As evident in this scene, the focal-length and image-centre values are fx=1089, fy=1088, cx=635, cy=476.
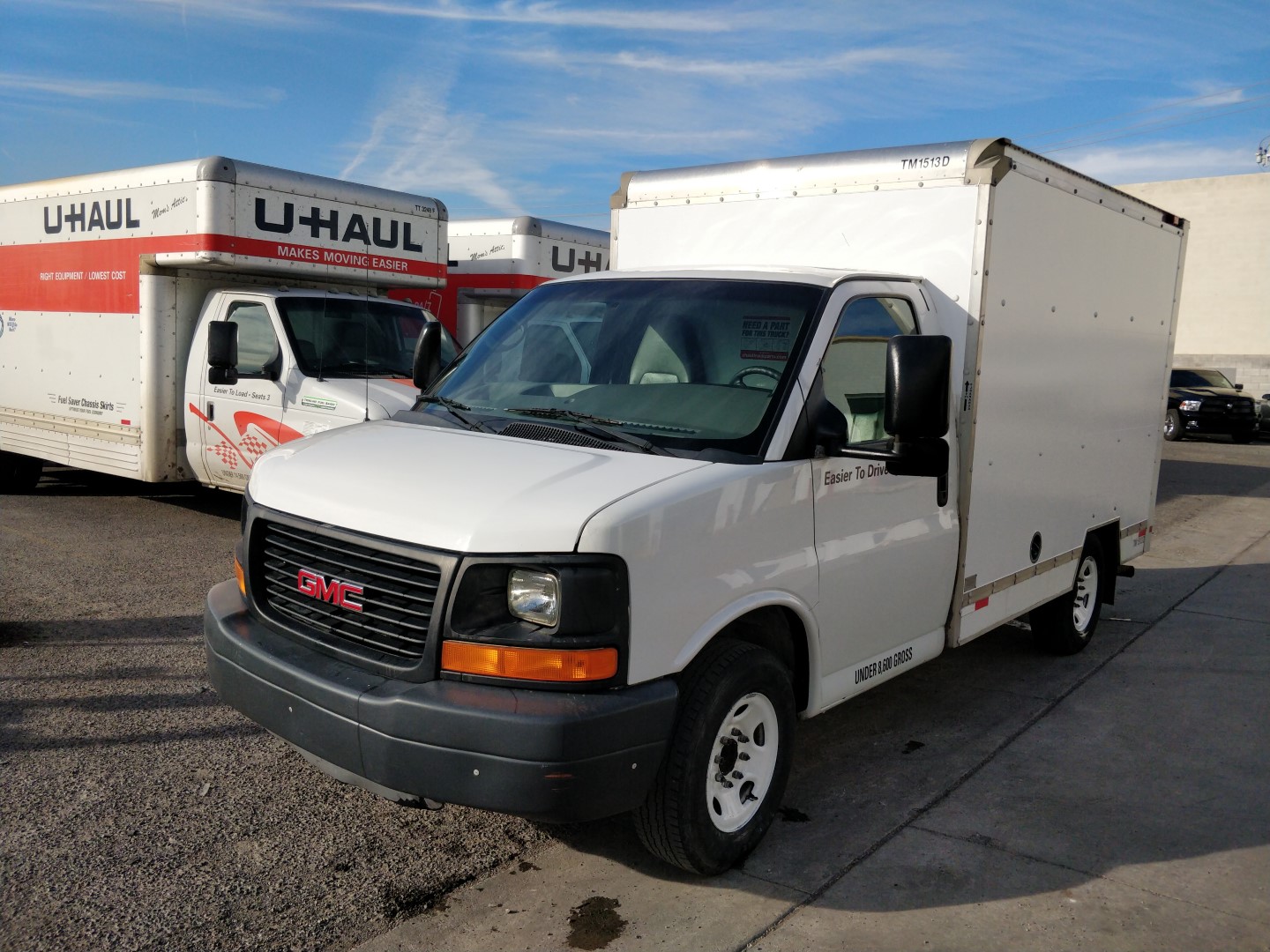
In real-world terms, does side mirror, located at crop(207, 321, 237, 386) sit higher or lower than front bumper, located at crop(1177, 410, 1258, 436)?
higher

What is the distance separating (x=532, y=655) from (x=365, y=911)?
1.12 metres

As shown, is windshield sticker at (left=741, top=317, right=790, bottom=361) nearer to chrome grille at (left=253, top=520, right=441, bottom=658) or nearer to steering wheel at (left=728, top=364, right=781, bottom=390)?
steering wheel at (left=728, top=364, right=781, bottom=390)

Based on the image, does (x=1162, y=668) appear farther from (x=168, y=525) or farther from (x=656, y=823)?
(x=168, y=525)

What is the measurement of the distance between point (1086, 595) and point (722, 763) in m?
4.06

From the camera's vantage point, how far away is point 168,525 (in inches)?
380

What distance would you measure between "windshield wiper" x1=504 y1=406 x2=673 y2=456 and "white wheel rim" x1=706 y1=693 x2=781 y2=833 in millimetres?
920

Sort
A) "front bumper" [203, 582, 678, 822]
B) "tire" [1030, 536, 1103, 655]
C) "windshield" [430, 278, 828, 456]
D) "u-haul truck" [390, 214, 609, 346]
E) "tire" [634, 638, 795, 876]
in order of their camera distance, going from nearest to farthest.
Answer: "front bumper" [203, 582, 678, 822] < "tire" [634, 638, 795, 876] < "windshield" [430, 278, 828, 456] < "tire" [1030, 536, 1103, 655] < "u-haul truck" [390, 214, 609, 346]

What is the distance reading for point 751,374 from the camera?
13.5 feet

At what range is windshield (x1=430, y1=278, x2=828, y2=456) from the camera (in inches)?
157

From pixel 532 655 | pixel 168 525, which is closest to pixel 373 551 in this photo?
pixel 532 655

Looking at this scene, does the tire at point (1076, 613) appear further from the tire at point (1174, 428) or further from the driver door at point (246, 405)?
the tire at point (1174, 428)

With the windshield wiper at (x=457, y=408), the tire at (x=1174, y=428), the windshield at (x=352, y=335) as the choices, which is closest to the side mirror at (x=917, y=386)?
the windshield wiper at (x=457, y=408)

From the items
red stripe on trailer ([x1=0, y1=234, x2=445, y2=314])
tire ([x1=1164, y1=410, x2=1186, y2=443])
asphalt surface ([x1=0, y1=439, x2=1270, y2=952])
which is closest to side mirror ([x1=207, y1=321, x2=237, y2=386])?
red stripe on trailer ([x1=0, y1=234, x2=445, y2=314])

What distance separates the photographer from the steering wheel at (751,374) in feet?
13.3
